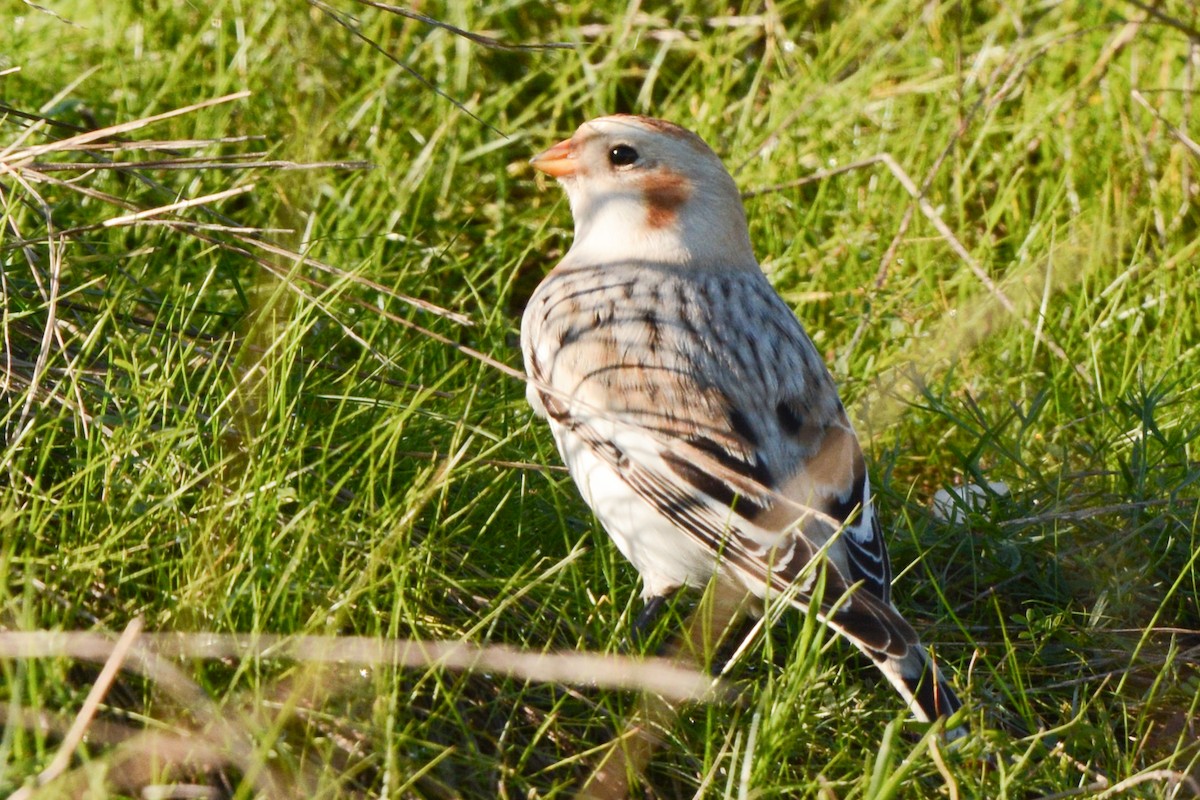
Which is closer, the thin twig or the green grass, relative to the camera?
the thin twig

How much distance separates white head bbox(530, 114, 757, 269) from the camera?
11.8 feet

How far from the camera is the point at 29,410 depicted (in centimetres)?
277

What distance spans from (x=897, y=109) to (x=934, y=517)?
1876 mm

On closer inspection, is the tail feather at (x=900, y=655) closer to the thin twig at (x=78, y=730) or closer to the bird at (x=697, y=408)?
the bird at (x=697, y=408)

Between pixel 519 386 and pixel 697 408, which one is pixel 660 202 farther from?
pixel 697 408

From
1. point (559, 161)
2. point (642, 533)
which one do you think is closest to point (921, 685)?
point (642, 533)

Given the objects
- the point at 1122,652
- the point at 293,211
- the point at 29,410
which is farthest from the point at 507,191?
the point at 1122,652

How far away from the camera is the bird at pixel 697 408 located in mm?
2773

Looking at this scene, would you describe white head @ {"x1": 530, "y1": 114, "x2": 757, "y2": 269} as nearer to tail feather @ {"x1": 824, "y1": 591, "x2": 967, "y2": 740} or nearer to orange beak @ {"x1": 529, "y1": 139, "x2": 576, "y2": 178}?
orange beak @ {"x1": 529, "y1": 139, "x2": 576, "y2": 178}

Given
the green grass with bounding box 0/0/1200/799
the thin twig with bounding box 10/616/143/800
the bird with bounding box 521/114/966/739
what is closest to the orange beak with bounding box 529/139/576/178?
the bird with bounding box 521/114/966/739

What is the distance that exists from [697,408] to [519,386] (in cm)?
72

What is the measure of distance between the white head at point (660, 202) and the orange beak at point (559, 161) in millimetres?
98

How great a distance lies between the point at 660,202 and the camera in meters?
3.62

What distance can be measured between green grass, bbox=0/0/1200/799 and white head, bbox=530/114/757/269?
28 cm
